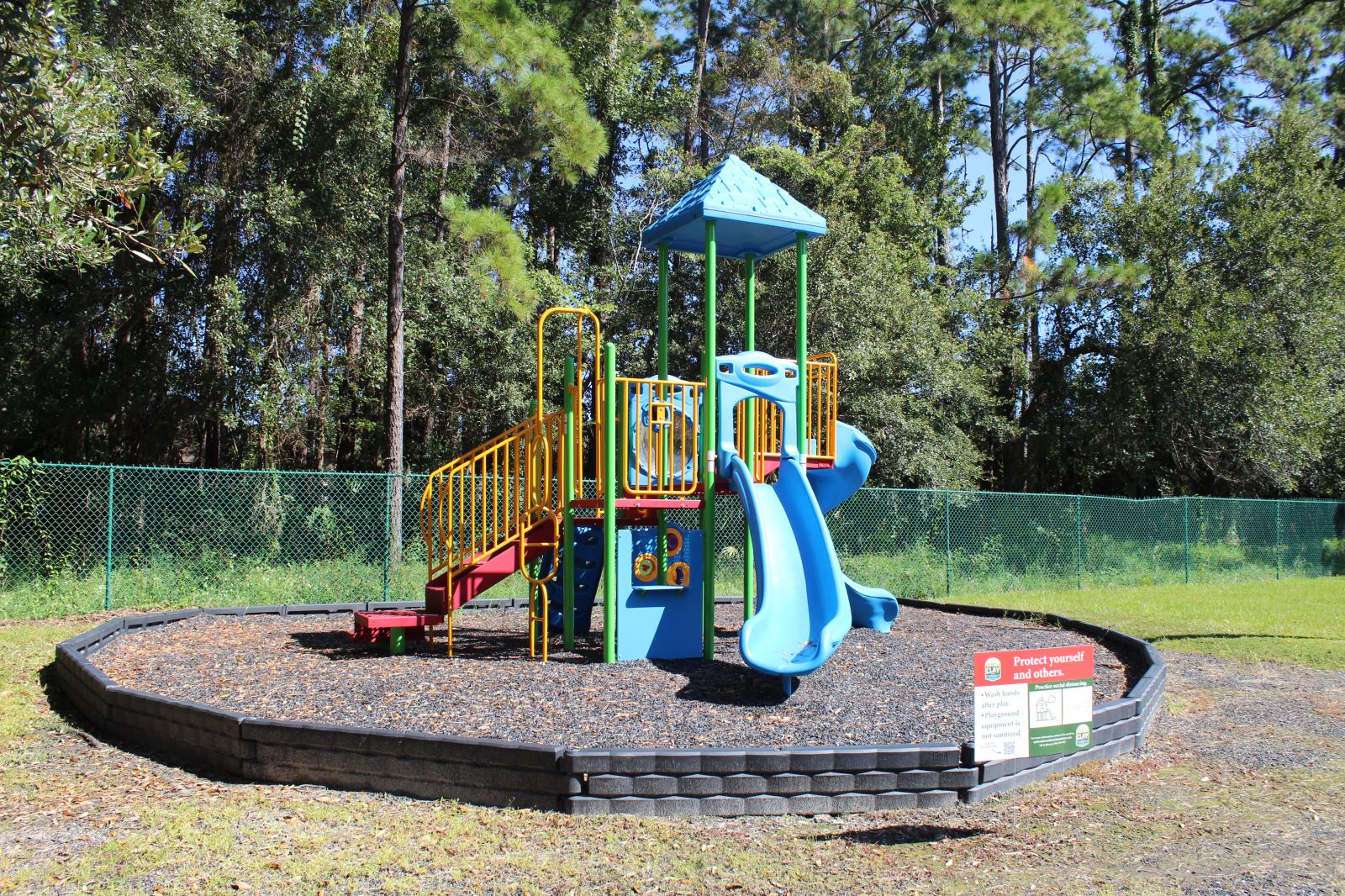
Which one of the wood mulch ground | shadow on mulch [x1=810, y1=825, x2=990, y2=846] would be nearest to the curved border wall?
shadow on mulch [x1=810, y1=825, x2=990, y2=846]

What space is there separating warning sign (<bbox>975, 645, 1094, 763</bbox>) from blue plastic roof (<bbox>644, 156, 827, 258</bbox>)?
512cm

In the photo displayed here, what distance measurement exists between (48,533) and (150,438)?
16.8ft

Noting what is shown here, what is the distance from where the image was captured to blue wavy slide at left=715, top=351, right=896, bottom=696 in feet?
23.3

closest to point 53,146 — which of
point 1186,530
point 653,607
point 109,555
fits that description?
point 653,607

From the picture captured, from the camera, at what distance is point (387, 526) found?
13047mm

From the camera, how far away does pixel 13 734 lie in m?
6.68

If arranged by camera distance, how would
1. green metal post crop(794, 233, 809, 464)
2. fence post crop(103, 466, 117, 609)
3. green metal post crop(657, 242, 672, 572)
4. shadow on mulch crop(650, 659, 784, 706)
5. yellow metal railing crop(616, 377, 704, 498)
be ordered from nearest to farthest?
1. shadow on mulch crop(650, 659, 784, 706)
2. yellow metal railing crop(616, 377, 704, 498)
3. green metal post crop(657, 242, 672, 572)
4. green metal post crop(794, 233, 809, 464)
5. fence post crop(103, 466, 117, 609)

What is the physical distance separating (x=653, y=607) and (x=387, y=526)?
5.74m

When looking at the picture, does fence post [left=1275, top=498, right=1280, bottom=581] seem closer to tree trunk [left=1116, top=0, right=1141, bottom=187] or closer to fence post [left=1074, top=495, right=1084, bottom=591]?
fence post [left=1074, top=495, right=1084, bottom=591]

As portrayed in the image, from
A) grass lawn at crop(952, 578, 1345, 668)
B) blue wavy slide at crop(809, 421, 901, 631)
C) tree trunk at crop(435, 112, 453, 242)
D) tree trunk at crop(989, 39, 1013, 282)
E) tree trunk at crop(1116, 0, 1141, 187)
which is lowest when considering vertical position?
grass lawn at crop(952, 578, 1345, 668)

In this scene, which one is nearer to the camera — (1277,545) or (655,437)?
(655,437)

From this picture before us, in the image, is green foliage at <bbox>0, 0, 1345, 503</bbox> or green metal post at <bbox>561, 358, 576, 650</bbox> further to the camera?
green foliage at <bbox>0, 0, 1345, 503</bbox>

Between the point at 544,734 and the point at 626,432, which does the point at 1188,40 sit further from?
the point at 544,734

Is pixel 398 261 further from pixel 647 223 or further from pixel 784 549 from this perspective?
Result: pixel 784 549
